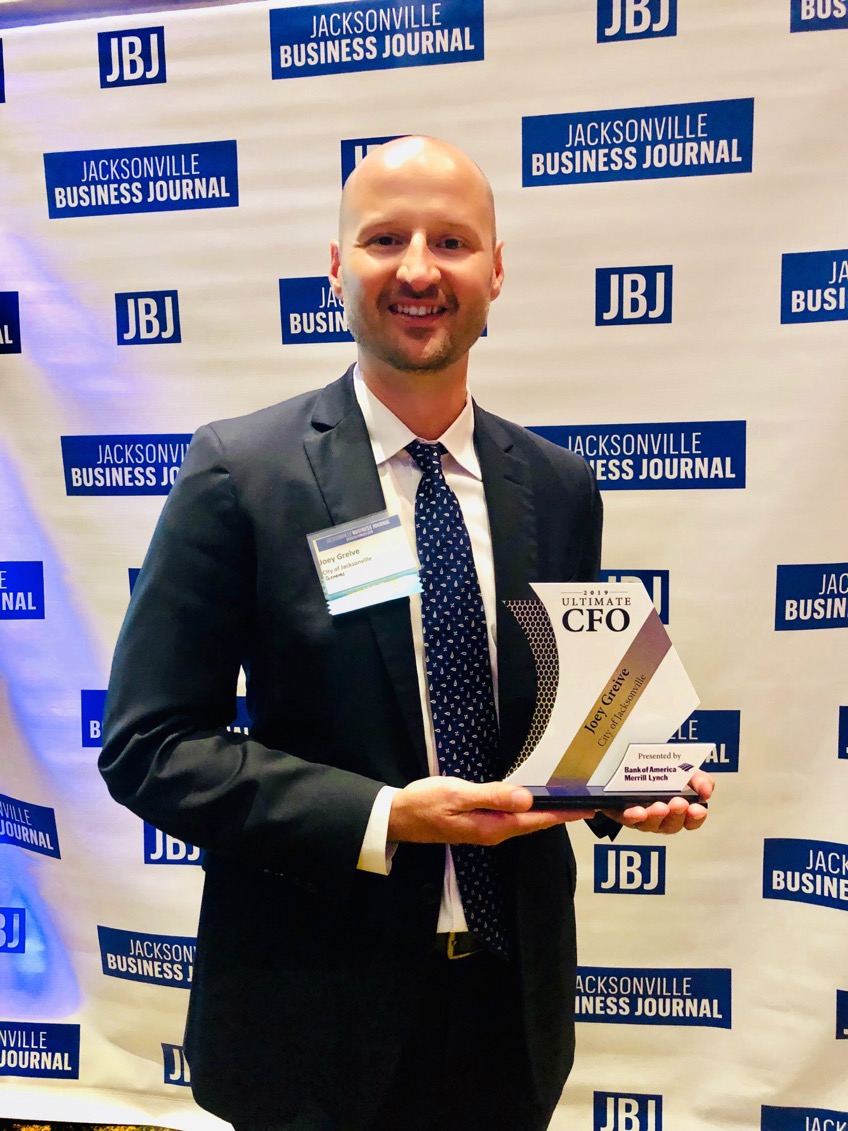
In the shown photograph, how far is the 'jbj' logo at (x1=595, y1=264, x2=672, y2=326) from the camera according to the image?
6.07 feet

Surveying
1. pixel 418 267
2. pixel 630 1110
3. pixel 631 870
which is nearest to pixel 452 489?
pixel 418 267

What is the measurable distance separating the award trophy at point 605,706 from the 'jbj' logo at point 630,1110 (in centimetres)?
148

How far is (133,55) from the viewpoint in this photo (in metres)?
1.92

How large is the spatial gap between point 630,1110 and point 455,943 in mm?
1347

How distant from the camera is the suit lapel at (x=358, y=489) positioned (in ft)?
3.36

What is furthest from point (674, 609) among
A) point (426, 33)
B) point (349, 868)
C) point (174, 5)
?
point (174, 5)

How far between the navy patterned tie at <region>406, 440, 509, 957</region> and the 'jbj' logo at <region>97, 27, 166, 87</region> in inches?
55.7

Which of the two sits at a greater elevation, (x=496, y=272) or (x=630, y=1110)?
(x=496, y=272)

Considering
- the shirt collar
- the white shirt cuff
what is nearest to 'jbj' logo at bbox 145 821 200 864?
the white shirt cuff

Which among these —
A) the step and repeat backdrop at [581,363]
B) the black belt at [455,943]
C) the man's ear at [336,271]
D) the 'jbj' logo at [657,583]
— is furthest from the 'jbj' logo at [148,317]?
the black belt at [455,943]

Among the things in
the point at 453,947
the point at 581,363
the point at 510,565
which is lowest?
the point at 453,947

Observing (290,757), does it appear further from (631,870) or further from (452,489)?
(631,870)

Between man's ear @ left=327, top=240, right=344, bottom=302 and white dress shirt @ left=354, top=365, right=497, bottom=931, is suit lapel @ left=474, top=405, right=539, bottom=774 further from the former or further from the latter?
man's ear @ left=327, top=240, right=344, bottom=302

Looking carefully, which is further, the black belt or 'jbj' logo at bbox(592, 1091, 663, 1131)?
'jbj' logo at bbox(592, 1091, 663, 1131)
